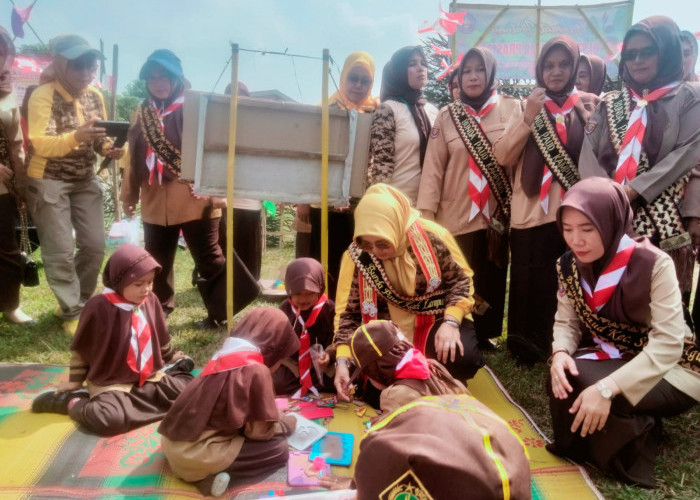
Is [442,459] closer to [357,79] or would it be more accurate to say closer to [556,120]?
[556,120]

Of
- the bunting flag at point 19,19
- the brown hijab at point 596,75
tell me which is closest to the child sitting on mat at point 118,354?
the brown hijab at point 596,75

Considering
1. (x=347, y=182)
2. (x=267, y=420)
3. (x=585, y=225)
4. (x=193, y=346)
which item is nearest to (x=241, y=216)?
(x=193, y=346)

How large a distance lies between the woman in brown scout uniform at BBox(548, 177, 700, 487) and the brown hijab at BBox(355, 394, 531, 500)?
1294 millimetres

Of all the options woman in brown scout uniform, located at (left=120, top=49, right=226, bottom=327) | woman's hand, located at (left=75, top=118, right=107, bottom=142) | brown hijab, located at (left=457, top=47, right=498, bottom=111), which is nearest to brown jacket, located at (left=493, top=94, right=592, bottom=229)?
brown hijab, located at (left=457, top=47, right=498, bottom=111)

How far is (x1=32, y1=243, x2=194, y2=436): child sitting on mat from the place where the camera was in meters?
2.98

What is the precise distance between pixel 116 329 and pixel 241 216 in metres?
2.33

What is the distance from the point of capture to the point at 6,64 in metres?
4.13

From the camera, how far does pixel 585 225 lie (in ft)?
7.92

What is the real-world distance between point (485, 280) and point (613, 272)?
1.45 m

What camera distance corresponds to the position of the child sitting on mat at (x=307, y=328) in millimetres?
3379

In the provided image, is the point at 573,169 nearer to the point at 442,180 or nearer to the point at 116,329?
the point at 442,180

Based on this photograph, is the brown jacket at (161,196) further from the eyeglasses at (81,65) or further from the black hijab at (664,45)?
the black hijab at (664,45)

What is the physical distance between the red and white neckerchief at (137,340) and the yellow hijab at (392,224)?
135cm

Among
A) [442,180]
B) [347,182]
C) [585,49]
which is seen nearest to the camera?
[347,182]
